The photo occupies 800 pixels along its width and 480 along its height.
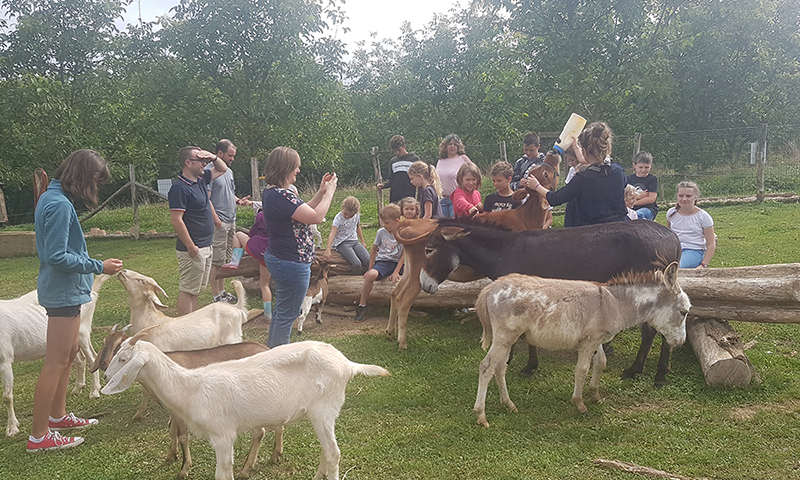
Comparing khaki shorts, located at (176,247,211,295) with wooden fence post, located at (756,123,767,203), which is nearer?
khaki shorts, located at (176,247,211,295)

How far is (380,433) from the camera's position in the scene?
423cm

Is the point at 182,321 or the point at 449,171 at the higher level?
the point at 449,171

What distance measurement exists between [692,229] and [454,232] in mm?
2952

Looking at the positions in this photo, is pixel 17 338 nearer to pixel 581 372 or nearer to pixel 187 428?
pixel 187 428

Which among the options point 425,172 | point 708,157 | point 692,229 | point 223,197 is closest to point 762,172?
point 708,157

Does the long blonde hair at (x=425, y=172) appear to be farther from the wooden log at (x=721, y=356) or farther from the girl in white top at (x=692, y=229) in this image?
the wooden log at (x=721, y=356)

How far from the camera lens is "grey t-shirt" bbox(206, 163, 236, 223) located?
7.92 metres

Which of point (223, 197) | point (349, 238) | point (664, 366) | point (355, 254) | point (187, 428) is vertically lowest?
point (664, 366)

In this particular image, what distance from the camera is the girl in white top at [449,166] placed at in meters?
7.92

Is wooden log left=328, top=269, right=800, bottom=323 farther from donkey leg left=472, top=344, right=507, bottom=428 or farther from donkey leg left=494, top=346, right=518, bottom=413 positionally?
donkey leg left=472, top=344, right=507, bottom=428

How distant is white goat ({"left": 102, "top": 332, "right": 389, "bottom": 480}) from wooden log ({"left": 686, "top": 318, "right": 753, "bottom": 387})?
321cm

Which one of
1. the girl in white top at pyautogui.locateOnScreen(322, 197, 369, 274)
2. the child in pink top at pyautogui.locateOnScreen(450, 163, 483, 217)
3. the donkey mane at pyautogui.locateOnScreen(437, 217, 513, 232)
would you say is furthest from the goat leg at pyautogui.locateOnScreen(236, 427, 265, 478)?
the girl in white top at pyautogui.locateOnScreen(322, 197, 369, 274)

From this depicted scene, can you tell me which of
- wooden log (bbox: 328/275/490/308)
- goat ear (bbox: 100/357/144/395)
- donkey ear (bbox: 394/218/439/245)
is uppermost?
donkey ear (bbox: 394/218/439/245)

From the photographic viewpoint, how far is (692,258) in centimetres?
636
